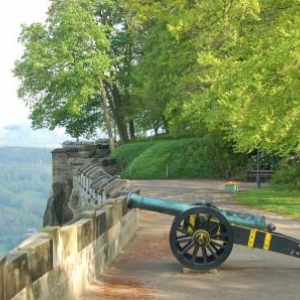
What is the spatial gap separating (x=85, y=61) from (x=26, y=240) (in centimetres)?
4113

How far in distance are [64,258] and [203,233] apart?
2870mm

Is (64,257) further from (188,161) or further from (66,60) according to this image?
(66,60)

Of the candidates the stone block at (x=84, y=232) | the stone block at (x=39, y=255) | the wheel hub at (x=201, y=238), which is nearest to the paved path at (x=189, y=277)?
the wheel hub at (x=201, y=238)

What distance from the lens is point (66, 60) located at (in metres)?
47.0

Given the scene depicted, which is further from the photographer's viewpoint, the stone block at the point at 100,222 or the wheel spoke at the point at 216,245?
the wheel spoke at the point at 216,245

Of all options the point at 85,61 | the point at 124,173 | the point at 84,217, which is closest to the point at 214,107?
the point at 84,217

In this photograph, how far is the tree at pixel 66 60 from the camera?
46.9 metres

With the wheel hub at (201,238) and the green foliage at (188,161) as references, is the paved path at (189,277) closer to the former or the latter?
the wheel hub at (201,238)

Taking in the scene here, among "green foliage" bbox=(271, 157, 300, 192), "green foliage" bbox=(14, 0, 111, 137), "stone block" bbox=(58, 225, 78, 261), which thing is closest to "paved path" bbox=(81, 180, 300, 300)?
"stone block" bbox=(58, 225, 78, 261)

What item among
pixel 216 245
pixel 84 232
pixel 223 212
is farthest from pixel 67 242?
pixel 223 212

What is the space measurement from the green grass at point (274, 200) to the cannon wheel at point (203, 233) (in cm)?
908

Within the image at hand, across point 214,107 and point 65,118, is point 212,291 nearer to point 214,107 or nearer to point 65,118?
point 214,107

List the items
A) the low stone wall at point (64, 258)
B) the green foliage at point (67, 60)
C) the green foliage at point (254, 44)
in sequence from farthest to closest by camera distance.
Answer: the green foliage at point (67, 60)
the green foliage at point (254, 44)
the low stone wall at point (64, 258)

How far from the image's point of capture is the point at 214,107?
68.2 feet
